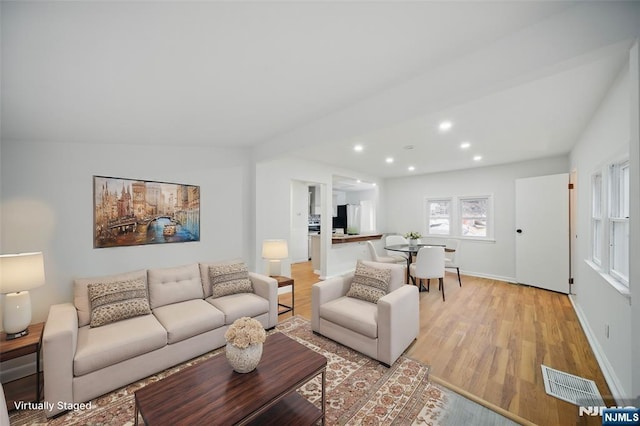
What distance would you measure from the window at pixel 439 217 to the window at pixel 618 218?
3.74 m

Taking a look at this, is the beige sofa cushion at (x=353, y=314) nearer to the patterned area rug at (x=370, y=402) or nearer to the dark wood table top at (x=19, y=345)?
the patterned area rug at (x=370, y=402)

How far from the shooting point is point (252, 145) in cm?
386

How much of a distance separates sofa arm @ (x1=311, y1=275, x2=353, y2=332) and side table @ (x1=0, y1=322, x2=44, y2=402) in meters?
2.24

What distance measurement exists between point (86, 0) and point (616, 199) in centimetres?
407

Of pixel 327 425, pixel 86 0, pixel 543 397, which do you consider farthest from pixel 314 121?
pixel 543 397

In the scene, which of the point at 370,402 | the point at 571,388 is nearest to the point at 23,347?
the point at 370,402

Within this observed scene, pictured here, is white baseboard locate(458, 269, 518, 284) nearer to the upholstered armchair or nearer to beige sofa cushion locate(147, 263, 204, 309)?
the upholstered armchair

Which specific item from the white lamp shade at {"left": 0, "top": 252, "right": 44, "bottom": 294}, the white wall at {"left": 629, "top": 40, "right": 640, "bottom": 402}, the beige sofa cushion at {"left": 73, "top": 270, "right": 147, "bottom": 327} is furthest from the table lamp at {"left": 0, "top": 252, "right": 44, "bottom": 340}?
the white wall at {"left": 629, "top": 40, "right": 640, "bottom": 402}

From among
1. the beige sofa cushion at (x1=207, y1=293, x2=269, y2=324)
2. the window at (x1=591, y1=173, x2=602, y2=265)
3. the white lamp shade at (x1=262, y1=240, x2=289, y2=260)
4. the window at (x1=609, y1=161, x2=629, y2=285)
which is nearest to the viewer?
the window at (x1=609, y1=161, x2=629, y2=285)

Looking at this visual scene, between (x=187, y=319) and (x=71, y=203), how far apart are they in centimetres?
169

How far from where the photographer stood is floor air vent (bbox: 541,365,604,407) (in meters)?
1.88

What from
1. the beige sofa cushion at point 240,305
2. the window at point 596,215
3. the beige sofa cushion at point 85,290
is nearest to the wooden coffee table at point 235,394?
the beige sofa cushion at point 240,305

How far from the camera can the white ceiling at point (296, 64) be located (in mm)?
1245

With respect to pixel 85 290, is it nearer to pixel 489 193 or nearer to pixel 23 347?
pixel 23 347
